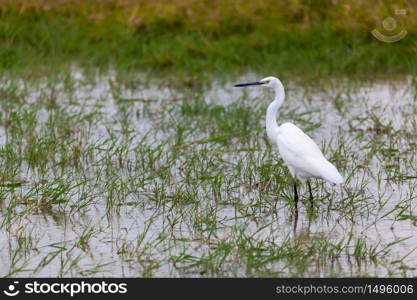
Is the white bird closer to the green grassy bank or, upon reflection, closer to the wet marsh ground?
the wet marsh ground

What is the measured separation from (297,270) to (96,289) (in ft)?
3.83

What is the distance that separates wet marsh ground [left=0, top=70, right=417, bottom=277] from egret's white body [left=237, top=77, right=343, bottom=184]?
0.83ft

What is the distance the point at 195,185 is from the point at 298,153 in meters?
0.89

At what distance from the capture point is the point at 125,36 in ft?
42.9

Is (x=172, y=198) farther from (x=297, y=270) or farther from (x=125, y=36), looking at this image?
(x=125, y=36)

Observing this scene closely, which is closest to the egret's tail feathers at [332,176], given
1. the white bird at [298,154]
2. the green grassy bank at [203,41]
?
the white bird at [298,154]

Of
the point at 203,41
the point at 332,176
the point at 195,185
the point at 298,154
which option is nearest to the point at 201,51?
the point at 203,41

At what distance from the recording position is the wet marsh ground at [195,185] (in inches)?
233

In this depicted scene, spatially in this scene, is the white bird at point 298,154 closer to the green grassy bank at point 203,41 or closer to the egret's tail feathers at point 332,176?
the egret's tail feathers at point 332,176

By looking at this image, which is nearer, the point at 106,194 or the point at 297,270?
the point at 297,270

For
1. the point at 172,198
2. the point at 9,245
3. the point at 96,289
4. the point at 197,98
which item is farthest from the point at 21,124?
the point at 96,289

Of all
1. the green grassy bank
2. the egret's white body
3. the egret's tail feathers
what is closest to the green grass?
the green grassy bank

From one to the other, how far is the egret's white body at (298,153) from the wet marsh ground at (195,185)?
0.25 m

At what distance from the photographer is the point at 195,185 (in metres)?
7.60
